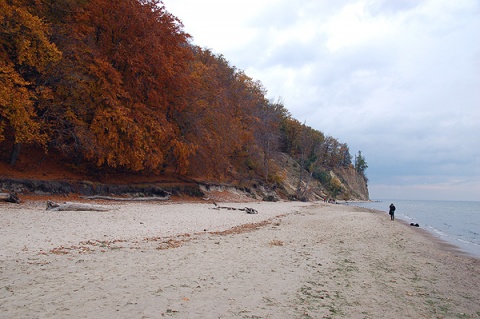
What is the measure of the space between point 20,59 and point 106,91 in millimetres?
5558

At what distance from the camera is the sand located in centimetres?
503

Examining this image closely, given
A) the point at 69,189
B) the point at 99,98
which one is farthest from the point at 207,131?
the point at 69,189

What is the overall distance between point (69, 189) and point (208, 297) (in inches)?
727

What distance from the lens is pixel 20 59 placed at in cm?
1750

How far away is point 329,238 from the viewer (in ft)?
46.1

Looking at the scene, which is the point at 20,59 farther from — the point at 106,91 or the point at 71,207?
the point at 71,207

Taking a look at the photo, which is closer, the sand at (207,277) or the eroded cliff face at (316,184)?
the sand at (207,277)

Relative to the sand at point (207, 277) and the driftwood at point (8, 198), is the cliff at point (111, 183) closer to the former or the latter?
the driftwood at point (8, 198)

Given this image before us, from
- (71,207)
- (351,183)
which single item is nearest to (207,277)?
(71,207)

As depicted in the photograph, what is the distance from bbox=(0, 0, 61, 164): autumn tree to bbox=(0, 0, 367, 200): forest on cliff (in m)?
0.06

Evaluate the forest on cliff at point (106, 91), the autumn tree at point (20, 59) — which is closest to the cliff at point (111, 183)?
the forest on cliff at point (106, 91)

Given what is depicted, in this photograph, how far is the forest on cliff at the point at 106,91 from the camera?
59.1ft

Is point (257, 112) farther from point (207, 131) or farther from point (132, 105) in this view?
point (132, 105)

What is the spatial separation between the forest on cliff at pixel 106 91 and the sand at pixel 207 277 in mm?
9945
